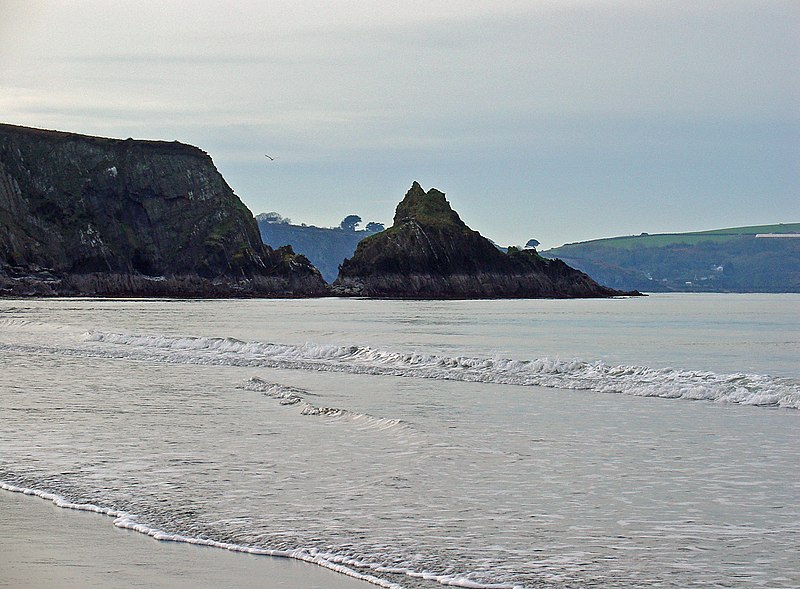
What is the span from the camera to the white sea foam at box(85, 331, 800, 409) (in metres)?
21.7

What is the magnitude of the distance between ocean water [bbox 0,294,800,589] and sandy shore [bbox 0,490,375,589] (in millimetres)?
272

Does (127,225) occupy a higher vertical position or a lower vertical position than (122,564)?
higher

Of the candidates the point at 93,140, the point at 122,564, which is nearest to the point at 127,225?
the point at 93,140

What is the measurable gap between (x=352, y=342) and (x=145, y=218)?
472 ft

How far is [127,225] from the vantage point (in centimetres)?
17475

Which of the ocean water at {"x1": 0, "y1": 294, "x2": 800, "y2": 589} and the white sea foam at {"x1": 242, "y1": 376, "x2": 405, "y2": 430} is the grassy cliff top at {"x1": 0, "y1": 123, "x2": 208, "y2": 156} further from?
the white sea foam at {"x1": 242, "y1": 376, "x2": 405, "y2": 430}

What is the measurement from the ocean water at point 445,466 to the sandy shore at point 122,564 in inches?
10.7

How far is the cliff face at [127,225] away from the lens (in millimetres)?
161375

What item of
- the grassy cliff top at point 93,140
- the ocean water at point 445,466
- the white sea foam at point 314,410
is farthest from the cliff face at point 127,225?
the white sea foam at point 314,410

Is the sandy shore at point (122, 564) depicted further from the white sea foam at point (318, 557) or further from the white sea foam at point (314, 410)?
the white sea foam at point (314, 410)

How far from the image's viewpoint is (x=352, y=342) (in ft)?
133

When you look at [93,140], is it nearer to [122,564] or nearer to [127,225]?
[127,225]

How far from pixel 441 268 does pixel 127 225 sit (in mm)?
57236

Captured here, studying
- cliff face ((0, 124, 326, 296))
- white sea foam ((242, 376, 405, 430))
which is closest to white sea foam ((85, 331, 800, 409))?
white sea foam ((242, 376, 405, 430))
